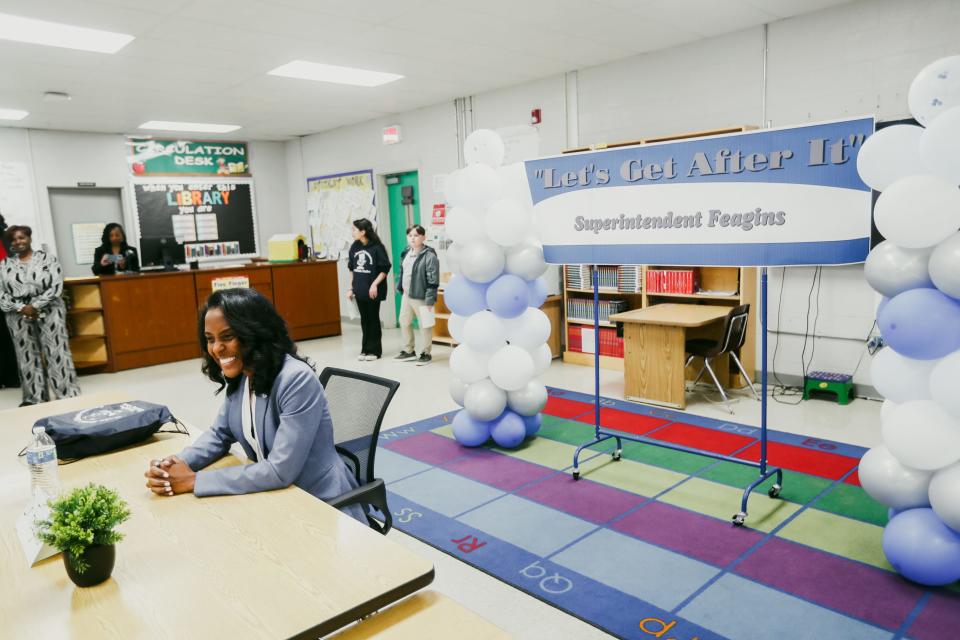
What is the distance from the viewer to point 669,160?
311 cm

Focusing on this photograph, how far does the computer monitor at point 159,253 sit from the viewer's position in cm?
762

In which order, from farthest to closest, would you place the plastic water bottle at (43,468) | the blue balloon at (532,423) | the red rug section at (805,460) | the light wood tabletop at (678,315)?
1. the light wood tabletop at (678,315)
2. the blue balloon at (532,423)
3. the red rug section at (805,460)
4. the plastic water bottle at (43,468)

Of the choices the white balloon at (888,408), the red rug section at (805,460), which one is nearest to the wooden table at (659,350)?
the red rug section at (805,460)

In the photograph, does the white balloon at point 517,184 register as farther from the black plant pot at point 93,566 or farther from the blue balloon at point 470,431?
the black plant pot at point 93,566

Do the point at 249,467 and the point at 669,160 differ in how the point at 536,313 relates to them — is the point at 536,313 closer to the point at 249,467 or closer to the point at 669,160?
the point at 669,160

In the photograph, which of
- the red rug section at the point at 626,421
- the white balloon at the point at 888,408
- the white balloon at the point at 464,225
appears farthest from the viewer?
the red rug section at the point at 626,421

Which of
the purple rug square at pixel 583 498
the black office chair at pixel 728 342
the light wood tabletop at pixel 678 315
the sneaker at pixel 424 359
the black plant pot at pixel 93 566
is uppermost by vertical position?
the black plant pot at pixel 93 566

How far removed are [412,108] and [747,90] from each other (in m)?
4.22

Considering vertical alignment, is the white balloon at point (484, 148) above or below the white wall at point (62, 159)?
below

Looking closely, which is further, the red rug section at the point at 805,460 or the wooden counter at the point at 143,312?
the wooden counter at the point at 143,312

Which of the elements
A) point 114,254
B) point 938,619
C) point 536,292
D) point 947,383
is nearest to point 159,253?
point 114,254

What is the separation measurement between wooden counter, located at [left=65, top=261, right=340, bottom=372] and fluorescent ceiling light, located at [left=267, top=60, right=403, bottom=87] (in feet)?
7.64

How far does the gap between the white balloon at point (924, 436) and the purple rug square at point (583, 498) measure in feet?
4.22

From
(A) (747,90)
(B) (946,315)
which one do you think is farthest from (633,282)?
(B) (946,315)
